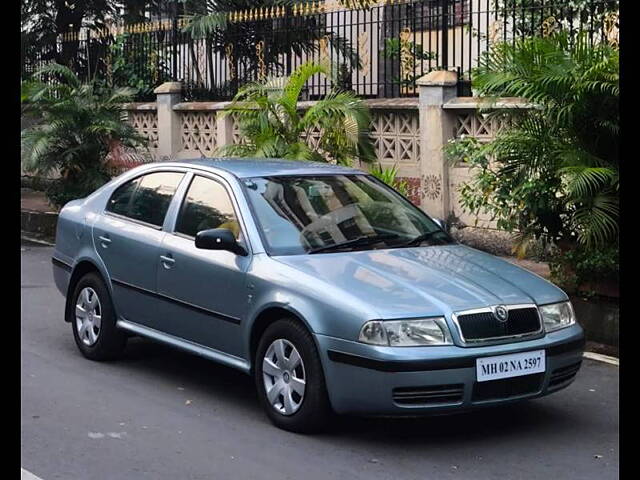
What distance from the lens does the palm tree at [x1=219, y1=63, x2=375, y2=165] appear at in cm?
1295

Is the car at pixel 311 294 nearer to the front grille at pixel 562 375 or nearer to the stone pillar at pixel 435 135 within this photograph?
the front grille at pixel 562 375

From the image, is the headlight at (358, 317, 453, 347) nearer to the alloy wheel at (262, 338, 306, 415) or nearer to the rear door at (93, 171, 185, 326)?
the alloy wheel at (262, 338, 306, 415)

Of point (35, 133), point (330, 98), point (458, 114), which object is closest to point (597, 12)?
point (458, 114)

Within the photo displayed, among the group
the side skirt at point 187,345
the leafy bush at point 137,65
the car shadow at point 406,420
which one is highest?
the leafy bush at point 137,65

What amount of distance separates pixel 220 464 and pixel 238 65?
1170cm

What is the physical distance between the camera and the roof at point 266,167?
8.15 metres

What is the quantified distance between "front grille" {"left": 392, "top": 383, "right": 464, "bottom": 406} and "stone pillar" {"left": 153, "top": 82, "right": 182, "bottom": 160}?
1204 cm

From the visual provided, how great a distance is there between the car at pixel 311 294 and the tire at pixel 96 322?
0.01m

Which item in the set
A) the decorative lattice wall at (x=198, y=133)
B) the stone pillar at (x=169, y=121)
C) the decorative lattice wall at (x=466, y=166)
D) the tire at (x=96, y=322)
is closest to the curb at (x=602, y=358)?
the tire at (x=96, y=322)

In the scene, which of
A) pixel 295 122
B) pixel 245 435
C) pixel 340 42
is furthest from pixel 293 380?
pixel 340 42

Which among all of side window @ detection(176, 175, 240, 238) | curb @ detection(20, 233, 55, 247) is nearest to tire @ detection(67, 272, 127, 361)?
side window @ detection(176, 175, 240, 238)

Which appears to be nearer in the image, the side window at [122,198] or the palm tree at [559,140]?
the side window at [122,198]

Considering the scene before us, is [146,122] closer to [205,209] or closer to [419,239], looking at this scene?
[205,209]
